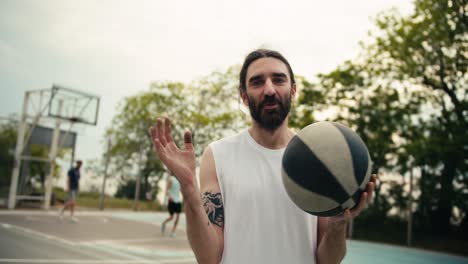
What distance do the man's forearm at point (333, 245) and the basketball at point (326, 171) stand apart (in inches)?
3.5

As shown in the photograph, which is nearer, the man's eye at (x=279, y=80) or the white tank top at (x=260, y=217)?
the white tank top at (x=260, y=217)

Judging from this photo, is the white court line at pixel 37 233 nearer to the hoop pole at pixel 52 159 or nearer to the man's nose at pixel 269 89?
the hoop pole at pixel 52 159

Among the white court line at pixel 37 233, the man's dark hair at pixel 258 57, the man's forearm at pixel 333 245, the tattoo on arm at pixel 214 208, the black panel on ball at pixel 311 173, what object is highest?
the man's dark hair at pixel 258 57

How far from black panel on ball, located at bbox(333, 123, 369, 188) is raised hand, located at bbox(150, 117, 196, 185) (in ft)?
2.97

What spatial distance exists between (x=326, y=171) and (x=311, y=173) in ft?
0.27

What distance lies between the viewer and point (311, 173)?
6.59 ft

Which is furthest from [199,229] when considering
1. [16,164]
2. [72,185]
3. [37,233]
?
[16,164]

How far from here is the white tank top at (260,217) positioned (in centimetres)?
198

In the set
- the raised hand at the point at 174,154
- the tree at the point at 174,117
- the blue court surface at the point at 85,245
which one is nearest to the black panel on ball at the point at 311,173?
the raised hand at the point at 174,154

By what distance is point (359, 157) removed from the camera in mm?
2035

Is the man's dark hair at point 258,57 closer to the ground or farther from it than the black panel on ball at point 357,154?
farther from it

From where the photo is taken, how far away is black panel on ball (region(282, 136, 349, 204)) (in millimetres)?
1929

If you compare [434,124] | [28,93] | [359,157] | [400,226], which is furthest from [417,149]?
[28,93]

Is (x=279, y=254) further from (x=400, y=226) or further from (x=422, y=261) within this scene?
(x=400, y=226)
